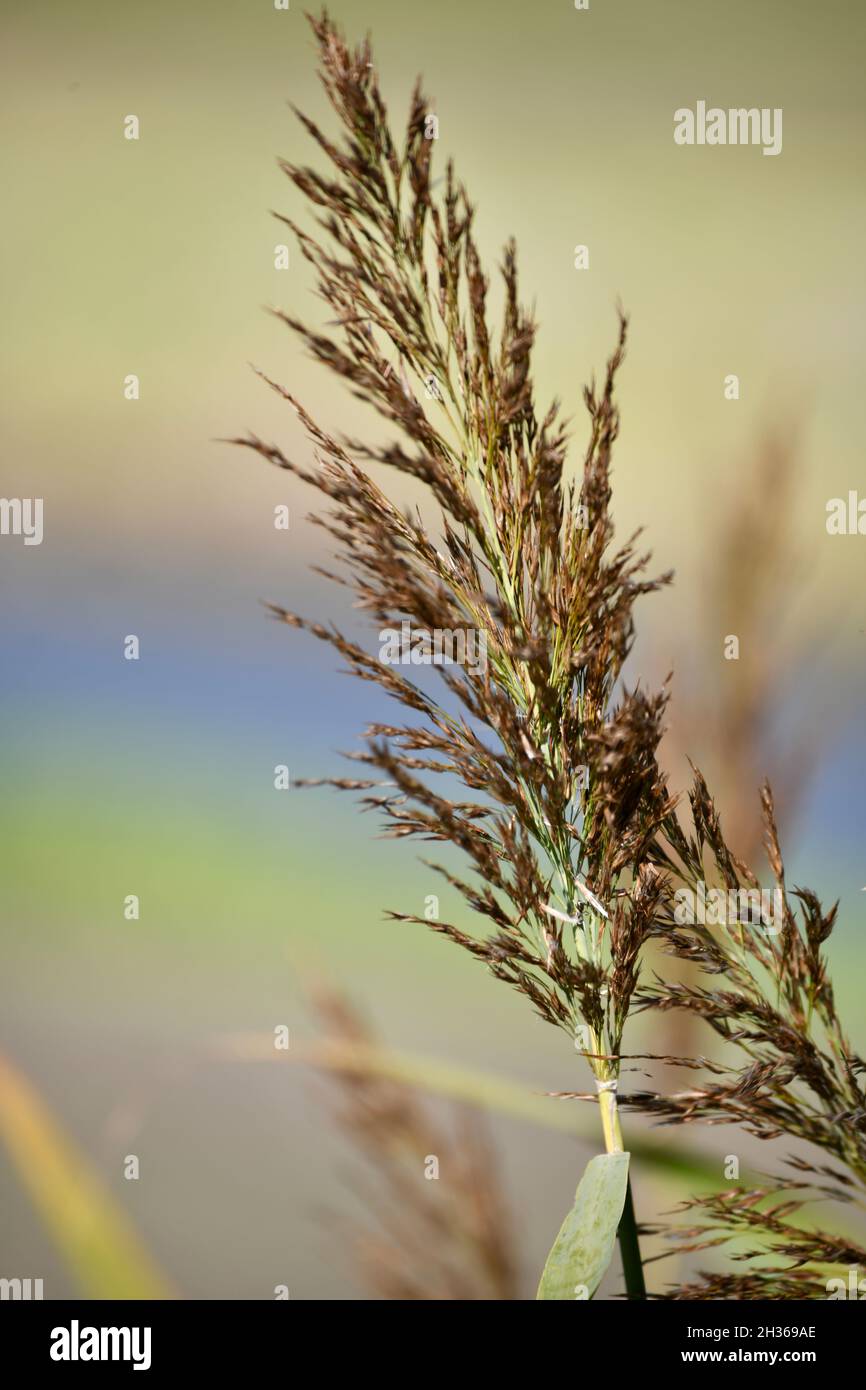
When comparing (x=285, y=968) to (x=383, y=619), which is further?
(x=285, y=968)

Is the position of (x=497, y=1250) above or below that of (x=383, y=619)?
below

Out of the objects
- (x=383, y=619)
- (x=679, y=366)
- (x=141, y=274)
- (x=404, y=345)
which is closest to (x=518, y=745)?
(x=383, y=619)

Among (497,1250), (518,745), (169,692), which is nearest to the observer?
(518,745)

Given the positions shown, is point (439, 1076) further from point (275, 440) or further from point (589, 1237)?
point (275, 440)

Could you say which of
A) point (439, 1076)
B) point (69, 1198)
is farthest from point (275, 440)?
point (69, 1198)

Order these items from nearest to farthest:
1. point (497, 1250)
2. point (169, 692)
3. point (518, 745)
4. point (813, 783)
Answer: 1. point (518, 745)
2. point (497, 1250)
3. point (813, 783)
4. point (169, 692)
